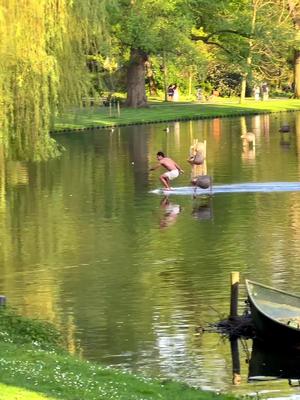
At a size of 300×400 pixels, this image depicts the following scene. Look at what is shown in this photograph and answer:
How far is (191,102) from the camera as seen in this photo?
Answer: 8438cm

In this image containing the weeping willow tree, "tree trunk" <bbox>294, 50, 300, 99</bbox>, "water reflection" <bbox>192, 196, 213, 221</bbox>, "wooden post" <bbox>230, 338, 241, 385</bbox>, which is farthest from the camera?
"tree trunk" <bbox>294, 50, 300, 99</bbox>

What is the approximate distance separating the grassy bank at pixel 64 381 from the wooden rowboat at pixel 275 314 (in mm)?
2816

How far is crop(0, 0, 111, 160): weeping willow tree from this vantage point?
28.2m

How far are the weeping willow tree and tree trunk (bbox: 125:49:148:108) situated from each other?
37.7m

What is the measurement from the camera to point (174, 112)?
2830 inches

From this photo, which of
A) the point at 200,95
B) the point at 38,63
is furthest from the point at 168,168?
the point at 200,95

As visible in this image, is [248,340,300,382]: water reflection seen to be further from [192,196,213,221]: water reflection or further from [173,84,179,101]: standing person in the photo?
[173,84,179,101]: standing person

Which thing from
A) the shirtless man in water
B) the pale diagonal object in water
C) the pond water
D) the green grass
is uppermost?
the shirtless man in water

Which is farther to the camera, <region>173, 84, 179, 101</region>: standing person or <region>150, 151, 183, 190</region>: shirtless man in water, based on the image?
<region>173, 84, 179, 101</region>: standing person

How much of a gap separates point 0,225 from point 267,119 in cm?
4142

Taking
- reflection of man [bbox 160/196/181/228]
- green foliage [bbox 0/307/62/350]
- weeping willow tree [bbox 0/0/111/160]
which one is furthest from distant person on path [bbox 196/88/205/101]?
green foliage [bbox 0/307/62/350]

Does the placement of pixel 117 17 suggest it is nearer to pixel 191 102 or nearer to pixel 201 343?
pixel 191 102

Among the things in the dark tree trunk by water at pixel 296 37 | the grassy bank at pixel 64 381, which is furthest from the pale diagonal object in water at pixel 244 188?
the dark tree trunk by water at pixel 296 37

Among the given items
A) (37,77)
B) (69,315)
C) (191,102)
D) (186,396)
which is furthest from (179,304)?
(191,102)
